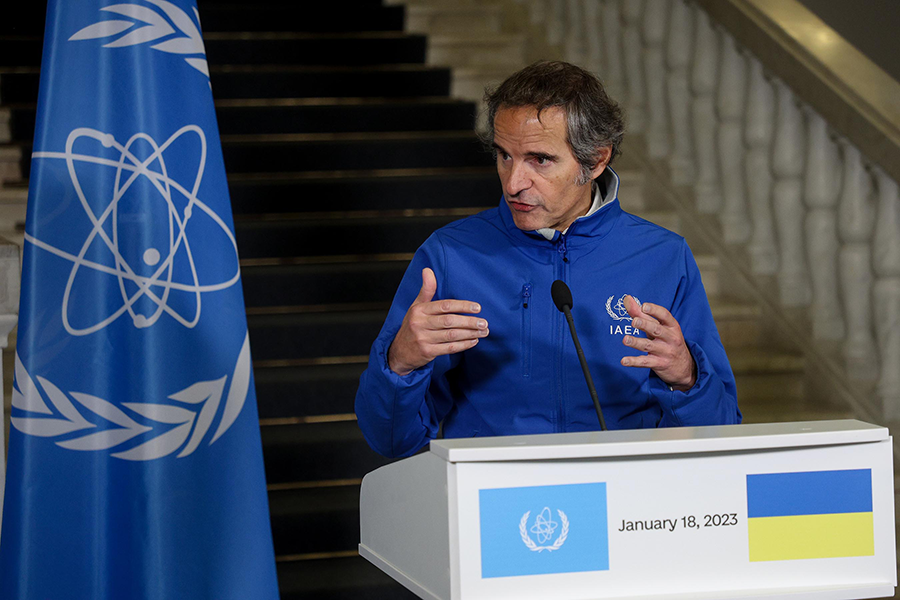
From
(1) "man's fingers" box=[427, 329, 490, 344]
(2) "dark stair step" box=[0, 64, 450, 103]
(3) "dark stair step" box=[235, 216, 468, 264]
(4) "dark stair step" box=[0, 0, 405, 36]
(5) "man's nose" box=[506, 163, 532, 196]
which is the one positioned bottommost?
(1) "man's fingers" box=[427, 329, 490, 344]

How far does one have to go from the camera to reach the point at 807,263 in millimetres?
3580

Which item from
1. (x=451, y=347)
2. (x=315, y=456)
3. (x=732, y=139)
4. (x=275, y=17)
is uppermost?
(x=275, y=17)

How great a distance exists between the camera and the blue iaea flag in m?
2.00

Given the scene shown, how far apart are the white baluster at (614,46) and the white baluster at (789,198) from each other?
1008mm

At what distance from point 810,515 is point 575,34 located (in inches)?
155

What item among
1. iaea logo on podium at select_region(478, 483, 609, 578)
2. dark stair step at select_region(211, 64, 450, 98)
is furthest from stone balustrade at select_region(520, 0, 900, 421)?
iaea logo on podium at select_region(478, 483, 609, 578)

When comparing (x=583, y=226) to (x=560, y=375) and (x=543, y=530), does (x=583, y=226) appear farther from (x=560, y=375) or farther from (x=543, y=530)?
(x=543, y=530)

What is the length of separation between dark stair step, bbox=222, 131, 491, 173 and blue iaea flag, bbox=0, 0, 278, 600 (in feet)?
7.22

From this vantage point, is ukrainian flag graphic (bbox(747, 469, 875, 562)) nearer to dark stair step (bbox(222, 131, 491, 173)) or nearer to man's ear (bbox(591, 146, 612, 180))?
man's ear (bbox(591, 146, 612, 180))

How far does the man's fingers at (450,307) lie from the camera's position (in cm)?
137

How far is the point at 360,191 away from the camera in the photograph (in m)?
4.30

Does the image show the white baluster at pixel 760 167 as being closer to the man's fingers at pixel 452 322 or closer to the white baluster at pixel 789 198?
the white baluster at pixel 789 198

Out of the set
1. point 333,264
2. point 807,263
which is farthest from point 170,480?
point 807,263

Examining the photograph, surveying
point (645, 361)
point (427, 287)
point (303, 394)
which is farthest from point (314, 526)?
point (645, 361)
